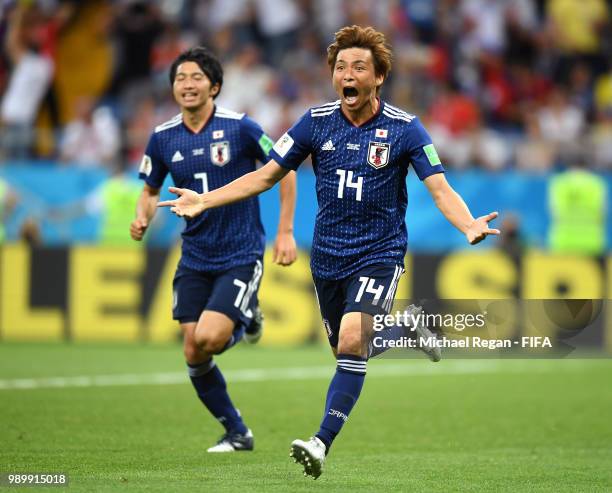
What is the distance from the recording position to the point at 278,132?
20828 mm

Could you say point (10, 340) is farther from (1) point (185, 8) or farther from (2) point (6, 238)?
(1) point (185, 8)

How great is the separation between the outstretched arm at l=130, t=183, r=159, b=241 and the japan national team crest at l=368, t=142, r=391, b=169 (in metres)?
2.27

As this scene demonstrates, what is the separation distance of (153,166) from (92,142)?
11.6m

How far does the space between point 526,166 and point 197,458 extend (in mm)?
13004

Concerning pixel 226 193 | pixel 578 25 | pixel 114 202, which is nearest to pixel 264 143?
pixel 226 193

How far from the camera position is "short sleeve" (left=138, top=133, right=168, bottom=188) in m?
9.56

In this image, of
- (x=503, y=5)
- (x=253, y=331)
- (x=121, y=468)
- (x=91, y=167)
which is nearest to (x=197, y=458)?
(x=121, y=468)

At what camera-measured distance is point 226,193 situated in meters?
7.79

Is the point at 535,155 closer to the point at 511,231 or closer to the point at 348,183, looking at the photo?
the point at 511,231

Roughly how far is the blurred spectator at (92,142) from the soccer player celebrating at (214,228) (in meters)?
11.4

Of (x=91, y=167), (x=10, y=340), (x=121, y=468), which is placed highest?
(x=91, y=167)

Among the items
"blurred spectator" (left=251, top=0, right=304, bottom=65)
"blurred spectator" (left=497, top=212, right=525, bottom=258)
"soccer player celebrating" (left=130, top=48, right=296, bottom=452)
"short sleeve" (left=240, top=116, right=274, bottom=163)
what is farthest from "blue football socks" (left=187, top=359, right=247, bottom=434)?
"blurred spectator" (left=251, top=0, right=304, bottom=65)

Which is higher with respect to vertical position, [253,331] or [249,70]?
[249,70]

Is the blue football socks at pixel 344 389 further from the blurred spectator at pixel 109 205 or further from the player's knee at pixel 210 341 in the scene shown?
the blurred spectator at pixel 109 205
